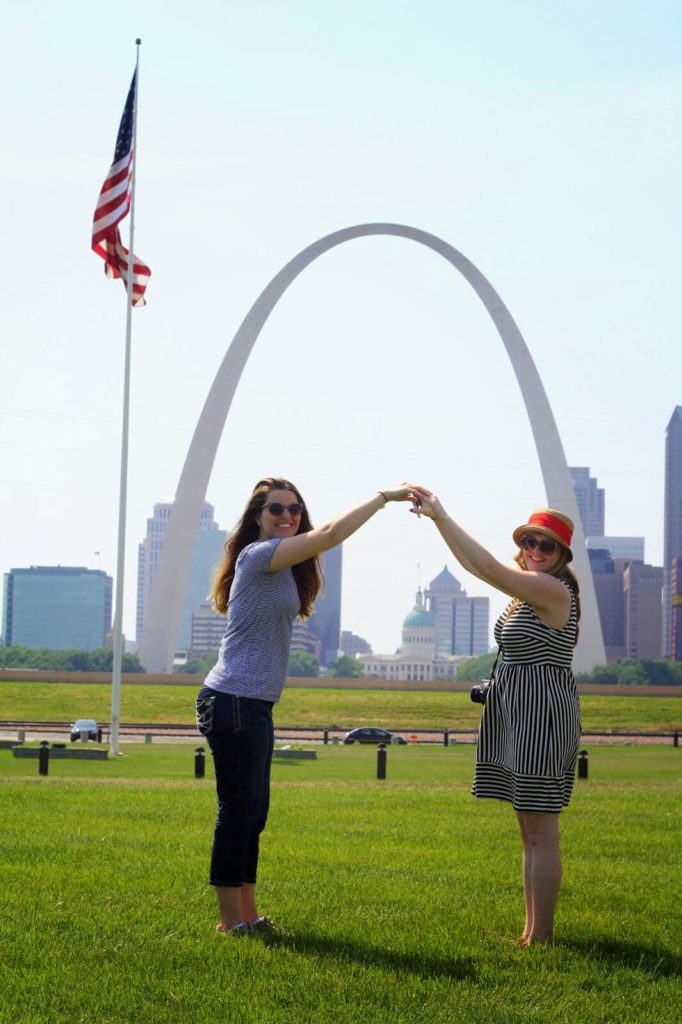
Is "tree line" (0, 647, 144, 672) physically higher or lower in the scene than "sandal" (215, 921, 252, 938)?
higher

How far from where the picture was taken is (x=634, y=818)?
1200cm

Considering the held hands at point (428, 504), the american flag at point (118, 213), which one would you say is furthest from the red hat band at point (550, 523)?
the american flag at point (118, 213)

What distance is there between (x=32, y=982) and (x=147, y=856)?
3.26 metres

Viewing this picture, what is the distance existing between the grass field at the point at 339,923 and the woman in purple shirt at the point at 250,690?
0.92 feet

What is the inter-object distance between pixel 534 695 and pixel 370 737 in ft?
122

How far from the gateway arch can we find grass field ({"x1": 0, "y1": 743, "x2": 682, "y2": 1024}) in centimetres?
4984

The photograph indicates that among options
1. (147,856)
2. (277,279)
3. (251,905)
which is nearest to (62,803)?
(147,856)

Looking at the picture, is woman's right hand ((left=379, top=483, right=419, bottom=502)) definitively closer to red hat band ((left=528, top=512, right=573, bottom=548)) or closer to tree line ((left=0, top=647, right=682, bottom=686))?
red hat band ((left=528, top=512, right=573, bottom=548))

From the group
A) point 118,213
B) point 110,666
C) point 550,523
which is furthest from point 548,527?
point 110,666

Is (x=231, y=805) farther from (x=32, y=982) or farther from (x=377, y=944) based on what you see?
(x=32, y=982)

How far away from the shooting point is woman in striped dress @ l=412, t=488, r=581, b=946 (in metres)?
5.94

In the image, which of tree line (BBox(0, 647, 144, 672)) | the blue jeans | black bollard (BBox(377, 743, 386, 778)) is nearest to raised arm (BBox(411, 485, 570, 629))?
the blue jeans

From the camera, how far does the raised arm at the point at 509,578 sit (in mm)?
5859

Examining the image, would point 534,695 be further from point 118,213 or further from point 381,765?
point 118,213
